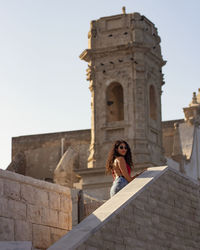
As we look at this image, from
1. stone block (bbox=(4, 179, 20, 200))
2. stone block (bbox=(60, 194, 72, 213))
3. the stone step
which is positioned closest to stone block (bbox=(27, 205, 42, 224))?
stone block (bbox=(4, 179, 20, 200))

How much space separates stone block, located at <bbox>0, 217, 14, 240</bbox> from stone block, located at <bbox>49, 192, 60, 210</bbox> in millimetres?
1126

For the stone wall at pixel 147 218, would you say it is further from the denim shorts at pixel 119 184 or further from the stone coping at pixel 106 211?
the denim shorts at pixel 119 184

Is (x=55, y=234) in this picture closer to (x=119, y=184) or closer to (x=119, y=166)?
(x=119, y=184)

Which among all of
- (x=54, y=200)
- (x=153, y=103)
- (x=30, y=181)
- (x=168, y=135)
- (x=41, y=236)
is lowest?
Answer: (x=41, y=236)

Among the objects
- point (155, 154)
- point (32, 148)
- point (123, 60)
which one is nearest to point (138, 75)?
point (123, 60)

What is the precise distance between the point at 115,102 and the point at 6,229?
17118mm

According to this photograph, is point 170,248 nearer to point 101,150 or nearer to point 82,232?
point 82,232

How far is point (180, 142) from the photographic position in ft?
95.5

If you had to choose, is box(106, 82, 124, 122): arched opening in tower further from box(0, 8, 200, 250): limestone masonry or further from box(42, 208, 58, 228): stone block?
box(42, 208, 58, 228): stone block

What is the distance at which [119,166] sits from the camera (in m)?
10.5

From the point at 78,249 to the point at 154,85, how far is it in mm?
18665

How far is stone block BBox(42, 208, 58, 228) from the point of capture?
10922 millimetres

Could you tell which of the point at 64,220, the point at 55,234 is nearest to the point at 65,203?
the point at 64,220

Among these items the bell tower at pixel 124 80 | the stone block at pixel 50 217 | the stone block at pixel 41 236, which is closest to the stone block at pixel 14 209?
the stone block at pixel 41 236
